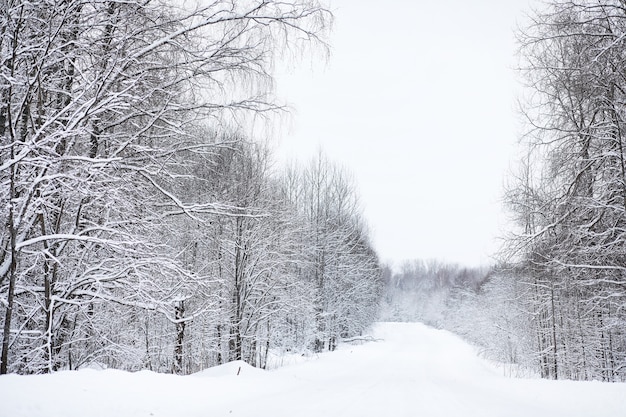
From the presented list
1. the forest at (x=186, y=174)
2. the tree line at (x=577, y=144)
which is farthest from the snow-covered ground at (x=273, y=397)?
the tree line at (x=577, y=144)

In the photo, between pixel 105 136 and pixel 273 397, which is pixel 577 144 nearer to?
pixel 273 397

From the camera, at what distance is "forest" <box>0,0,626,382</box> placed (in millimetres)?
4684

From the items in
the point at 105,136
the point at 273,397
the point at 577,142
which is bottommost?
the point at 273,397

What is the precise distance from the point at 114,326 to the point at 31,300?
3067mm

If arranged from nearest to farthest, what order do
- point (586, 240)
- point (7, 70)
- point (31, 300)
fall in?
point (7, 70) < point (31, 300) < point (586, 240)

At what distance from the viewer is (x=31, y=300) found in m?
5.96

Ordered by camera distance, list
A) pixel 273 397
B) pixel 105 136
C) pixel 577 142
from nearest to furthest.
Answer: pixel 105 136
pixel 273 397
pixel 577 142

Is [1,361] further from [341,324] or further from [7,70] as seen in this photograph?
[341,324]

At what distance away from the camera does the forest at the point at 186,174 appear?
4.68 meters

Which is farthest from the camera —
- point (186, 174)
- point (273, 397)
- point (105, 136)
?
point (186, 174)

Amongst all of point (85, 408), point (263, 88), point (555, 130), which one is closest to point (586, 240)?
point (555, 130)

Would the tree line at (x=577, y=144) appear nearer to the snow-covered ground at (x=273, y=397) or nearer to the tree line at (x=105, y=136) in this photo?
the snow-covered ground at (x=273, y=397)

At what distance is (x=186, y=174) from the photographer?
9266 millimetres

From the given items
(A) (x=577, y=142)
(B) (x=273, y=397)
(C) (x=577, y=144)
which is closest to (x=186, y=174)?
(B) (x=273, y=397)
